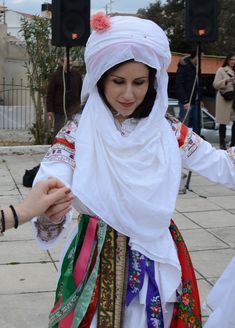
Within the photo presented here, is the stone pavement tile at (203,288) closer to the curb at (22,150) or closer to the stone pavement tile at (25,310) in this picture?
the stone pavement tile at (25,310)

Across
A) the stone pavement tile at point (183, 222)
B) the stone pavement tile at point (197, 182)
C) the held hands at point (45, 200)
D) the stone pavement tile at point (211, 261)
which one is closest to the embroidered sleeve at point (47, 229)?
the held hands at point (45, 200)

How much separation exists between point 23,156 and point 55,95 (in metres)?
1.35

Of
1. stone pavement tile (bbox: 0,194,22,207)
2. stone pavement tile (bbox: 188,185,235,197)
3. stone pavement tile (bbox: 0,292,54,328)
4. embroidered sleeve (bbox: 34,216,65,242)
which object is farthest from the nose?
stone pavement tile (bbox: 188,185,235,197)

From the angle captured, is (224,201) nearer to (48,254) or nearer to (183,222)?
(183,222)

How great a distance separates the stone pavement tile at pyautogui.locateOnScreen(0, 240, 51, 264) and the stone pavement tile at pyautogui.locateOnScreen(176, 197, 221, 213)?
210 cm

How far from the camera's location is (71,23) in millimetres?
8492

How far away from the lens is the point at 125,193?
6.91 feet

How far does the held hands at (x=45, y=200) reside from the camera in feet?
5.74

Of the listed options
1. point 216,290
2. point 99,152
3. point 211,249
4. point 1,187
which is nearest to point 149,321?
point 99,152

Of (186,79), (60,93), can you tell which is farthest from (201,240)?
(186,79)

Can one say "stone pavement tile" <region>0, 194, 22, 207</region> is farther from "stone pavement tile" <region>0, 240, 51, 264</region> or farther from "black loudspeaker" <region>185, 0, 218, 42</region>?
"black loudspeaker" <region>185, 0, 218, 42</region>

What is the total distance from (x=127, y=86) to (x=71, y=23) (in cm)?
659

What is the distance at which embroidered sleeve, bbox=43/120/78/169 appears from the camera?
2.21 metres

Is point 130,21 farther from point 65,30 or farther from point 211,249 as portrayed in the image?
point 65,30
